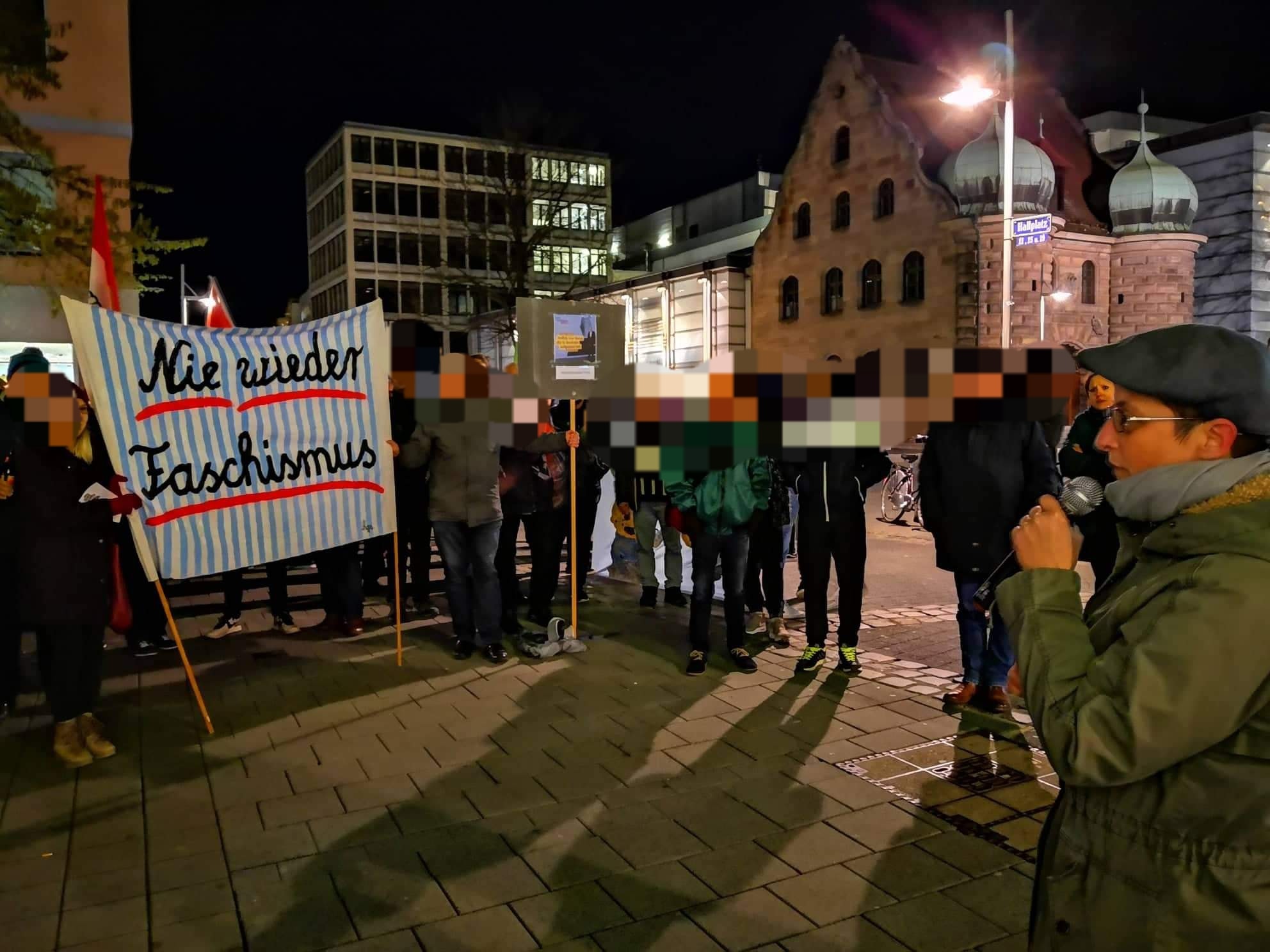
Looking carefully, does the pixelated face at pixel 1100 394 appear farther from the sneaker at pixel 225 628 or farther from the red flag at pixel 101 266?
the sneaker at pixel 225 628

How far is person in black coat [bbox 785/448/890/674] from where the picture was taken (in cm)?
653

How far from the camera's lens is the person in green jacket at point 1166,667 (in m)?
1.57

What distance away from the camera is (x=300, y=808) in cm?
442

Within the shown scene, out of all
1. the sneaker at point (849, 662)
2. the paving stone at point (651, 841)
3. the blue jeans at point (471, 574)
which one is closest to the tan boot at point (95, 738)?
the blue jeans at point (471, 574)

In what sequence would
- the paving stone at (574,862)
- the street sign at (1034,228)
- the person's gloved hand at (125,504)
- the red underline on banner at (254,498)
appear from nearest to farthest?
the paving stone at (574,862), the person's gloved hand at (125,504), the red underline on banner at (254,498), the street sign at (1034,228)

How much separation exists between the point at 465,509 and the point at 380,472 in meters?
0.67

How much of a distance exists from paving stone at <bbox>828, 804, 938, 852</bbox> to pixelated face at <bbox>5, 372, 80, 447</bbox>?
14.1ft

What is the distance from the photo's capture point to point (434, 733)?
5430mm

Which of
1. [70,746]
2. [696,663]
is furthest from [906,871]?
[70,746]

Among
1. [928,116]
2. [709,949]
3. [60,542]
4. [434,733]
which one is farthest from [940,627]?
[928,116]

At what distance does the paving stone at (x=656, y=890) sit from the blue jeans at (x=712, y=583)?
2.96 m

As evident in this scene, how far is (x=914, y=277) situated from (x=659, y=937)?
3238 centimetres

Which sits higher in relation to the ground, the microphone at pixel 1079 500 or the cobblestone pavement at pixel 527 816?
the microphone at pixel 1079 500

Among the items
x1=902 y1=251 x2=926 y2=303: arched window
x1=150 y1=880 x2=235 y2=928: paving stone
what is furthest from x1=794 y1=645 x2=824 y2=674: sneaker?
x1=902 y1=251 x2=926 y2=303: arched window
